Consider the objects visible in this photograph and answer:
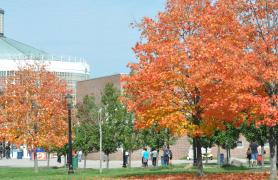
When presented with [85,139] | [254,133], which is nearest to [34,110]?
[85,139]

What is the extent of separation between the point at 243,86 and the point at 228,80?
104 centimetres

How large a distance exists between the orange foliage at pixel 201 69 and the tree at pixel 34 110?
10651 mm

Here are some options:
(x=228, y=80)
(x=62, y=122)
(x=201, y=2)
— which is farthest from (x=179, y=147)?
(x=228, y=80)

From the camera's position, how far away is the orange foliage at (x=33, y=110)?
37.1 meters

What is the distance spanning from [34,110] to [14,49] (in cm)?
7960

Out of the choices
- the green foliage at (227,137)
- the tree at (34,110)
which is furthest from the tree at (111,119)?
the green foliage at (227,137)

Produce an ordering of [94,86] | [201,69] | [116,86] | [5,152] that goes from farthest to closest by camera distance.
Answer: [5,152], [94,86], [116,86], [201,69]

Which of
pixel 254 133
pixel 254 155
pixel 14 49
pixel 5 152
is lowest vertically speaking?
pixel 254 155

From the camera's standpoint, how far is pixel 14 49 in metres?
115

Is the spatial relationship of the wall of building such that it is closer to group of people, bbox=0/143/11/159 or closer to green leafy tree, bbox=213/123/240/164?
group of people, bbox=0/143/11/159

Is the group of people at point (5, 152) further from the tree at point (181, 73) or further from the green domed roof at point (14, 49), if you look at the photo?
the tree at point (181, 73)

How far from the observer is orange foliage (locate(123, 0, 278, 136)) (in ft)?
76.0

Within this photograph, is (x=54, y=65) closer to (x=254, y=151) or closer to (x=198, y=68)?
(x=254, y=151)

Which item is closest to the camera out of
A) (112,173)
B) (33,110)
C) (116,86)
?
(112,173)
